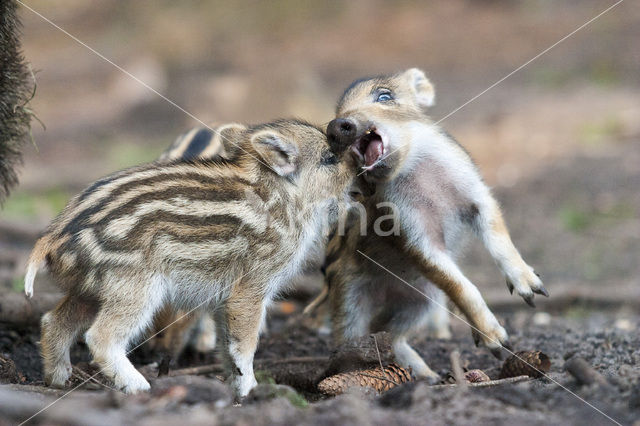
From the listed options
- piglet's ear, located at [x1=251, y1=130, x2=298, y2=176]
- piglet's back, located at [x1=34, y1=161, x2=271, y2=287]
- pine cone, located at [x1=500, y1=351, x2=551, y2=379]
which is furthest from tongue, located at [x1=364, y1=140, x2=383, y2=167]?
pine cone, located at [x1=500, y1=351, x2=551, y2=379]

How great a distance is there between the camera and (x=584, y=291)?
255 inches

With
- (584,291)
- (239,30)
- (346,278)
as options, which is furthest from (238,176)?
(239,30)

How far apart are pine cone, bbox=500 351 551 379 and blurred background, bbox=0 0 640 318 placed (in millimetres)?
2173

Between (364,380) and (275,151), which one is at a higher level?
(275,151)

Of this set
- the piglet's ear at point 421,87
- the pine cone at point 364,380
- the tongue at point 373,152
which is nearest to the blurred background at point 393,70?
the piglet's ear at point 421,87

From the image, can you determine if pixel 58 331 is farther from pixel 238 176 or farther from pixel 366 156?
pixel 366 156

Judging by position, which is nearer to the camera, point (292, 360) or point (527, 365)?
point (527, 365)

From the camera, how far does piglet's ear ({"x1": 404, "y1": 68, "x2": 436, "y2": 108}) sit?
5184mm

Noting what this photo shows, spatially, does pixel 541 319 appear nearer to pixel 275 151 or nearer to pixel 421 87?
pixel 421 87

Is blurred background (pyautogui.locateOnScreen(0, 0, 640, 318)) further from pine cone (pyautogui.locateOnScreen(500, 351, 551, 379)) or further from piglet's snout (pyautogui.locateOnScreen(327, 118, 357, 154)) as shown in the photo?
piglet's snout (pyautogui.locateOnScreen(327, 118, 357, 154))

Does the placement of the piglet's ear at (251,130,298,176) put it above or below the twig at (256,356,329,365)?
above

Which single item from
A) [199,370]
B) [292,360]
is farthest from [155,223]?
[292,360]

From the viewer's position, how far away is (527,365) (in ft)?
12.2

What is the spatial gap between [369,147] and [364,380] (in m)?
1.45
